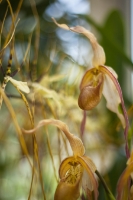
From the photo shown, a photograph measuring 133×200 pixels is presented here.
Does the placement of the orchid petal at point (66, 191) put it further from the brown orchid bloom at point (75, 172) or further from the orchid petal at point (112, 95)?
the orchid petal at point (112, 95)

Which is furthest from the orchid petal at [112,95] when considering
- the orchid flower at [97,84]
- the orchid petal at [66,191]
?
the orchid petal at [66,191]

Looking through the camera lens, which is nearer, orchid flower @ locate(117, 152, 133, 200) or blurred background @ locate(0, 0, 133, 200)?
orchid flower @ locate(117, 152, 133, 200)

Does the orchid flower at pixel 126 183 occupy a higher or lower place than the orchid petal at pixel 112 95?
lower

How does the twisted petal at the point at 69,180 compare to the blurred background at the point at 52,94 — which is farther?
the blurred background at the point at 52,94

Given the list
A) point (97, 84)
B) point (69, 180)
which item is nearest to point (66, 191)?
point (69, 180)

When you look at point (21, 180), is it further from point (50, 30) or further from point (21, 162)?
point (50, 30)

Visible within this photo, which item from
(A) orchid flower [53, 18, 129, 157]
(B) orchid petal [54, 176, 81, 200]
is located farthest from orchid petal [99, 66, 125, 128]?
(B) orchid petal [54, 176, 81, 200]

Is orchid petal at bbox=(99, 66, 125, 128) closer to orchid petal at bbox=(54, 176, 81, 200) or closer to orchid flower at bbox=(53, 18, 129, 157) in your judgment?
orchid flower at bbox=(53, 18, 129, 157)
